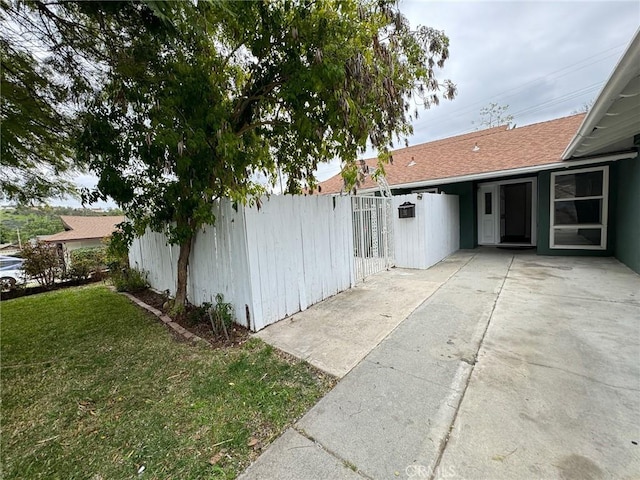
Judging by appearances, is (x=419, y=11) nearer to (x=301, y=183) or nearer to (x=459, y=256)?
(x=301, y=183)

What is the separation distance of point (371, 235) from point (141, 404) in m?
5.42

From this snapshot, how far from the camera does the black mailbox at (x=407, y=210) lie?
274 inches

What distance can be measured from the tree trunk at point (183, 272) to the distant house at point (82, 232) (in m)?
17.2

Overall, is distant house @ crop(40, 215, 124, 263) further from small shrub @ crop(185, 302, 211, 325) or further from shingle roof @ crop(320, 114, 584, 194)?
shingle roof @ crop(320, 114, 584, 194)

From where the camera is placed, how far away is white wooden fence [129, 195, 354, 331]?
12.1 feet

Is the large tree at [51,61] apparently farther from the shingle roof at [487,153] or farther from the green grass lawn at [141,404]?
the shingle roof at [487,153]

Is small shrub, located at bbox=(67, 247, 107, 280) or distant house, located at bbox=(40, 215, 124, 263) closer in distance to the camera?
small shrub, located at bbox=(67, 247, 107, 280)

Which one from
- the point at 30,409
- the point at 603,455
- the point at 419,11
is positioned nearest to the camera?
the point at 603,455

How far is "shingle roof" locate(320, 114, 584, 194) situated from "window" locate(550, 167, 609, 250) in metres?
0.89

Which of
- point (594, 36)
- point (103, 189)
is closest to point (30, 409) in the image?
point (103, 189)

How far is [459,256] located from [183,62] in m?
8.52

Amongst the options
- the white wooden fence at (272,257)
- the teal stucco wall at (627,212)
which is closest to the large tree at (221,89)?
the white wooden fence at (272,257)

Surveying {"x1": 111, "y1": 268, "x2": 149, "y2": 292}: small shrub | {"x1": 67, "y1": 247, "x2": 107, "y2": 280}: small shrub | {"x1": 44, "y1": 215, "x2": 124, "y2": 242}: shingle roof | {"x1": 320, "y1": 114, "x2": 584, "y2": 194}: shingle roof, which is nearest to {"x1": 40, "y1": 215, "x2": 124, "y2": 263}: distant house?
{"x1": 44, "y1": 215, "x2": 124, "y2": 242}: shingle roof

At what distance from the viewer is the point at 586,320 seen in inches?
139
